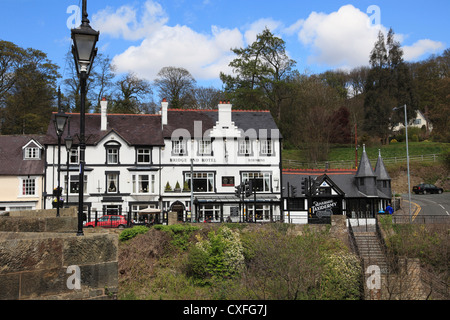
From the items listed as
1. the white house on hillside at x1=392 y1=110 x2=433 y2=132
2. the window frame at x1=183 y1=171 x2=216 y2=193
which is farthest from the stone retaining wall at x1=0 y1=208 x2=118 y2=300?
the white house on hillside at x1=392 y1=110 x2=433 y2=132

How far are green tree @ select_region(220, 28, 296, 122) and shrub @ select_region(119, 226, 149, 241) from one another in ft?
97.8

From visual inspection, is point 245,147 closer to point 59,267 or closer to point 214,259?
point 214,259

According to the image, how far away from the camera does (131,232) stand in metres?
23.1

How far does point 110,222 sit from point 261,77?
103ft

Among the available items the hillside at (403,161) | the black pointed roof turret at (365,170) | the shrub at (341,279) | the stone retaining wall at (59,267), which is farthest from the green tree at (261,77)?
the stone retaining wall at (59,267)

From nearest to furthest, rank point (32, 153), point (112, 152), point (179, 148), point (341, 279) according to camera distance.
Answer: point (341, 279) < point (112, 152) < point (32, 153) < point (179, 148)

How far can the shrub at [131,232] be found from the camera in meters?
22.8

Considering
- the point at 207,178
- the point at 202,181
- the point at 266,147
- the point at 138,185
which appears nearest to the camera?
the point at 138,185

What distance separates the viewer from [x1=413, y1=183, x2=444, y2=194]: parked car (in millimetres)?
45688

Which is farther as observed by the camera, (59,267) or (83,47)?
(83,47)

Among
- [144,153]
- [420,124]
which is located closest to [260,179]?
[144,153]

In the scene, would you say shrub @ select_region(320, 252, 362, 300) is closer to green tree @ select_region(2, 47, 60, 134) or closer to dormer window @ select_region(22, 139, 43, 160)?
dormer window @ select_region(22, 139, 43, 160)

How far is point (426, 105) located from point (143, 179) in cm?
5812

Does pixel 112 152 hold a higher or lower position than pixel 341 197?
higher
